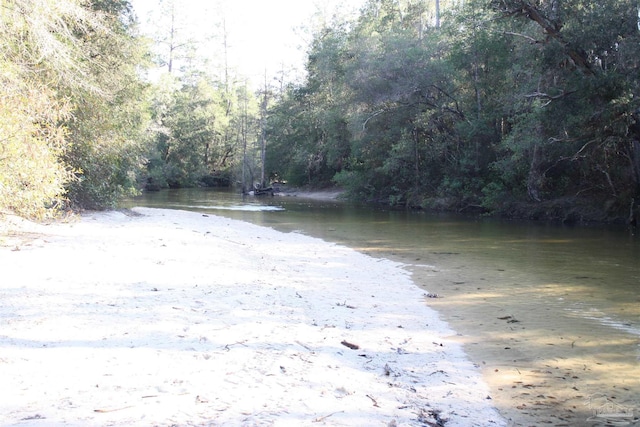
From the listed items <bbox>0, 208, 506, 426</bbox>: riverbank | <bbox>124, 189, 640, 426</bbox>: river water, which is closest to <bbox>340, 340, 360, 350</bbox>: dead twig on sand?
<bbox>0, 208, 506, 426</bbox>: riverbank

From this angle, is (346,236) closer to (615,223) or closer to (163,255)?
(163,255)

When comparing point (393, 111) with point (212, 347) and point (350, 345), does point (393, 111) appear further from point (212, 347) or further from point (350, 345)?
point (212, 347)

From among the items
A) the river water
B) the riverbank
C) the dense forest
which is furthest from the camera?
the dense forest

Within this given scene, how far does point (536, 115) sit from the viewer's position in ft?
67.7

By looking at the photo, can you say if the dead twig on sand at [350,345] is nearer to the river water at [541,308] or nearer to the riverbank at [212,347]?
the riverbank at [212,347]

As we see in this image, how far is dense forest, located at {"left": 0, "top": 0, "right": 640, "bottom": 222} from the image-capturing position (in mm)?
8930

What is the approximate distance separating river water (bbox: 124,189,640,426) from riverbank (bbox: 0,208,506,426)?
46cm

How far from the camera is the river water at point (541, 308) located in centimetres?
467

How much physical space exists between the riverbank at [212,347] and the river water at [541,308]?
458mm

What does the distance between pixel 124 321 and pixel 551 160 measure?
73.2ft

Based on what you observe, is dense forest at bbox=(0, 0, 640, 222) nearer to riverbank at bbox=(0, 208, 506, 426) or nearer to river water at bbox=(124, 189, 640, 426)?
riverbank at bbox=(0, 208, 506, 426)

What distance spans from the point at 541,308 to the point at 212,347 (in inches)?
215

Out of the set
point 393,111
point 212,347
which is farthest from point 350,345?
point 393,111

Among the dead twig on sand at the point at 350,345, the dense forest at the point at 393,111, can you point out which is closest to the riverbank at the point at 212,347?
the dead twig on sand at the point at 350,345
